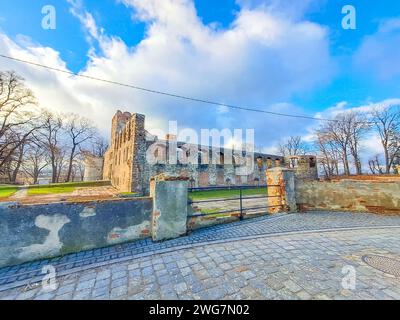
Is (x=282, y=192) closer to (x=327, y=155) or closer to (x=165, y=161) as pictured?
(x=165, y=161)

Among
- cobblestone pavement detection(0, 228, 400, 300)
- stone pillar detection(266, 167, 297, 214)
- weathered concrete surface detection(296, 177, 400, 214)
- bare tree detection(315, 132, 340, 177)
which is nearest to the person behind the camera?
cobblestone pavement detection(0, 228, 400, 300)

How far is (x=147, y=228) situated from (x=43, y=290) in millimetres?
2064

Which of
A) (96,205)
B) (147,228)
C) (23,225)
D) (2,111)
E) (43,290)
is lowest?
(43,290)

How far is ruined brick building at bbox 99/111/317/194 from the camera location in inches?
560

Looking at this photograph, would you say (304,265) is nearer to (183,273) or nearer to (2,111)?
(183,273)

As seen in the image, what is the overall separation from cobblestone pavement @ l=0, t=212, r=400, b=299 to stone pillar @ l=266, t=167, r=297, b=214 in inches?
75.8

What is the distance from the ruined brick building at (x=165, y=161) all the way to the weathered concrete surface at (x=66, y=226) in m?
6.46

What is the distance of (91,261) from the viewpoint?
3.34 meters

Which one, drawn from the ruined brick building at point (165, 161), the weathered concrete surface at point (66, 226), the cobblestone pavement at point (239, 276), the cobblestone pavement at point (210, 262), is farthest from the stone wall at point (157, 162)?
the cobblestone pavement at point (239, 276)

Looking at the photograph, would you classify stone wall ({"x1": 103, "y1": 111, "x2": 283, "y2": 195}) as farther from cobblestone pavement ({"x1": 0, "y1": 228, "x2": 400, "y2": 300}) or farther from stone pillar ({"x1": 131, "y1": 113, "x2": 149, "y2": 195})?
cobblestone pavement ({"x1": 0, "y1": 228, "x2": 400, "y2": 300})

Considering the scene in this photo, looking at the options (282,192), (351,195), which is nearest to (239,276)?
(282,192)

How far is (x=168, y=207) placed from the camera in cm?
445

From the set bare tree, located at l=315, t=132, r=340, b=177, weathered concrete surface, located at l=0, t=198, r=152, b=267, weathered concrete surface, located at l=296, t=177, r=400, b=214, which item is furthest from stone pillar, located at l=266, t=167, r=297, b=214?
bare tree, located at l=315, t=132, r=340, b=177
